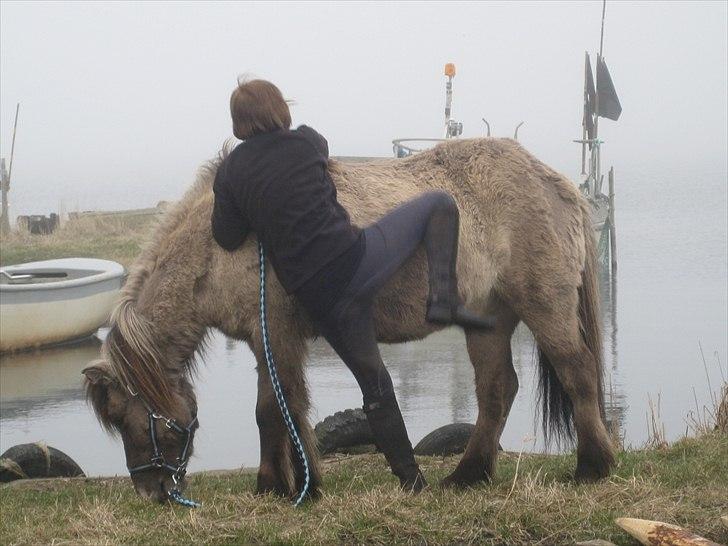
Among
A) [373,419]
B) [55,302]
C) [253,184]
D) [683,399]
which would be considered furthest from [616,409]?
[55,302]

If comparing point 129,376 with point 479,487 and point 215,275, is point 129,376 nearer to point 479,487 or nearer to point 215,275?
point 215,275

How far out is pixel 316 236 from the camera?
5.33m

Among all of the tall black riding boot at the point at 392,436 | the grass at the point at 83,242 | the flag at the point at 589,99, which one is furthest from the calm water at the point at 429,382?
the grass at the point at 83,242

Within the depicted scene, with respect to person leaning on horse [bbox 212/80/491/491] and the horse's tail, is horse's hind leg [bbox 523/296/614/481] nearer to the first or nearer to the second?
the horse's tail

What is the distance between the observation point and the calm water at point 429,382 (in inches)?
383

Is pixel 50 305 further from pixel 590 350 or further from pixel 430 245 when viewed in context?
pixel 430 245

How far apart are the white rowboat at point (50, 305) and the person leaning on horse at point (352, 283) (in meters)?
8.60

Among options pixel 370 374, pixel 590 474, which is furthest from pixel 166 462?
pixel 590 474

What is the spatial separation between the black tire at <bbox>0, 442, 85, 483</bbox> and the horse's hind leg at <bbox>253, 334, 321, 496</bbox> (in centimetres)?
243

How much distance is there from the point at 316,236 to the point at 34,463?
3.41m

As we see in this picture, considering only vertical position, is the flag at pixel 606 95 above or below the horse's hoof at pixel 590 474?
above

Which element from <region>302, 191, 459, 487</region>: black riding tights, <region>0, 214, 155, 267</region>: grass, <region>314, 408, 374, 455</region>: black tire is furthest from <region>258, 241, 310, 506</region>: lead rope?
<region>0, 214, 155, 267</region>: grass

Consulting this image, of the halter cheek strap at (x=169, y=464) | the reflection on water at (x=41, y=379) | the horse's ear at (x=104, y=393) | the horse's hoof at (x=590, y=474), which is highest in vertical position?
the horse's ear at (x=104, y=393)

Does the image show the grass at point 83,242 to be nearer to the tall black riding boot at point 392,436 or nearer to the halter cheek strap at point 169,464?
the halter cheek strap at point 169,464
